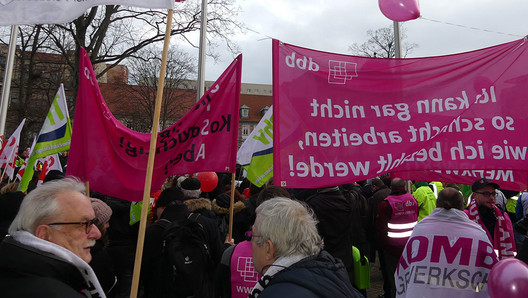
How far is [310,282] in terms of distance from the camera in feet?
6.10

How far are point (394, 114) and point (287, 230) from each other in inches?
67.7

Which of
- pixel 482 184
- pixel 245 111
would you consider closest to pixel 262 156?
pixel 482 184

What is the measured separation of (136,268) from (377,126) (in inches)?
81.9

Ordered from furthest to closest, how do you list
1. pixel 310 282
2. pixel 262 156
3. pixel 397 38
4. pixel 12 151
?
pixel 12 151 < pixel 262 156 < pixel 397 38 < pixel 310 282

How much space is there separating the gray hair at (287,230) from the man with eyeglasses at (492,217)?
109 inches

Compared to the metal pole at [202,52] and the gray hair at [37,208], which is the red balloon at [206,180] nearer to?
the metal pole at [202,52]

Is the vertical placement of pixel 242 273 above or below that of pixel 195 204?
below

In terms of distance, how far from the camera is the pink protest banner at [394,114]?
3.26 meters

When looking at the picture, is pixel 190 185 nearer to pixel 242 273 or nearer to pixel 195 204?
pixel 195 204

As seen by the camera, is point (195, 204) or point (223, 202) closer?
point (195, 204)

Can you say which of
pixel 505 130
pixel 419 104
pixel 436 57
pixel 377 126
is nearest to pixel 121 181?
pixel 377 126

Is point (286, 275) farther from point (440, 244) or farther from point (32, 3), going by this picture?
point (32, 3)

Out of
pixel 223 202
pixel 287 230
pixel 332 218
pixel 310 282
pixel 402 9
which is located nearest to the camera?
pixel 310 282

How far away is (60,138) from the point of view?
6.30 metres
